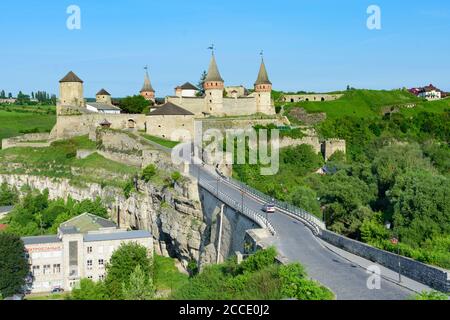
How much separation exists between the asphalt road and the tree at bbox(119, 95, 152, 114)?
3829 cm

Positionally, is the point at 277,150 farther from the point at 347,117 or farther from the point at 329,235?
the point at 329,235

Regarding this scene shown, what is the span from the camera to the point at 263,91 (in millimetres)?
64750

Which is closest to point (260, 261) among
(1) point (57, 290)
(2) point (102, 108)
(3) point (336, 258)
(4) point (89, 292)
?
(3) point (336, 258)

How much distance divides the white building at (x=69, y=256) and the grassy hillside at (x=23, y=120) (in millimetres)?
50193

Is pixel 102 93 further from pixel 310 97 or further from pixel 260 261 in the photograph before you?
pixel 260 261

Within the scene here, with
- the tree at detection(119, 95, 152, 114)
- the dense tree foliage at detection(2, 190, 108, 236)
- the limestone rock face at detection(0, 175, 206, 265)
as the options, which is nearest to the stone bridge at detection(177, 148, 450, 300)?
the limestone rock face at detection(0, 175, 206, 265)

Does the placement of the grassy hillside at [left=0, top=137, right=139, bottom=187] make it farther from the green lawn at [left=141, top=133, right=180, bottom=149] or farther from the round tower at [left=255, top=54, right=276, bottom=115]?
the round tower at [left=255, top=54, right=276, bottom=115]

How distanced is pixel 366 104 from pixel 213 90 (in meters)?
26.0

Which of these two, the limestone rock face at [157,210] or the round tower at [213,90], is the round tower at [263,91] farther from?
the limestone rock face at [157,210]
